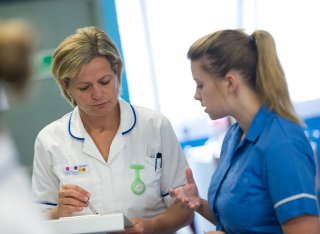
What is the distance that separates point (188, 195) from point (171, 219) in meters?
0.20

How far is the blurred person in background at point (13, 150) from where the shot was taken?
2.72 feet

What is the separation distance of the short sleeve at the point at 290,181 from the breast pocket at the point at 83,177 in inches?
29.3

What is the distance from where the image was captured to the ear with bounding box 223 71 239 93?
1.58 metres

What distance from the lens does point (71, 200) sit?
1818mm

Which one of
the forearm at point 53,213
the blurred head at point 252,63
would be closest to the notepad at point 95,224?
the forearm at point 53,213

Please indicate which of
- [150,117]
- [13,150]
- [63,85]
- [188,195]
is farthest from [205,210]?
[13,150]

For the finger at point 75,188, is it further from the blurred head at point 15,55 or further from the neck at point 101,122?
the blurred head at point 15,55

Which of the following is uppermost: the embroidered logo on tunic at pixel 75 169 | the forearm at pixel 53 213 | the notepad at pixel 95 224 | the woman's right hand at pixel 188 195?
the notepad at pixel 95 224

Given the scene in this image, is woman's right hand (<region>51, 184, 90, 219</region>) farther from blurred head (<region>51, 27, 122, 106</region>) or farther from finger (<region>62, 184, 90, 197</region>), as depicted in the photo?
blurred head (<region>51, 27, 122, 106</region>)

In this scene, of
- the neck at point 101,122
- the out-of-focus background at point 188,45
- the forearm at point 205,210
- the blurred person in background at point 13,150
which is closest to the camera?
the blurred person in background at point 13,150

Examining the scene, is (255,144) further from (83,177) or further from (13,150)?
(13,150)

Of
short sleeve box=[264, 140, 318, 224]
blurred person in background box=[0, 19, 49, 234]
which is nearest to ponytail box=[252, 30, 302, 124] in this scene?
short sleeve box=[264, 140, 318, 224]

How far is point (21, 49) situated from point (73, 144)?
1.17 m

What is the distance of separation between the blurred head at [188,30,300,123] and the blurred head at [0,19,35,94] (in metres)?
0.83
